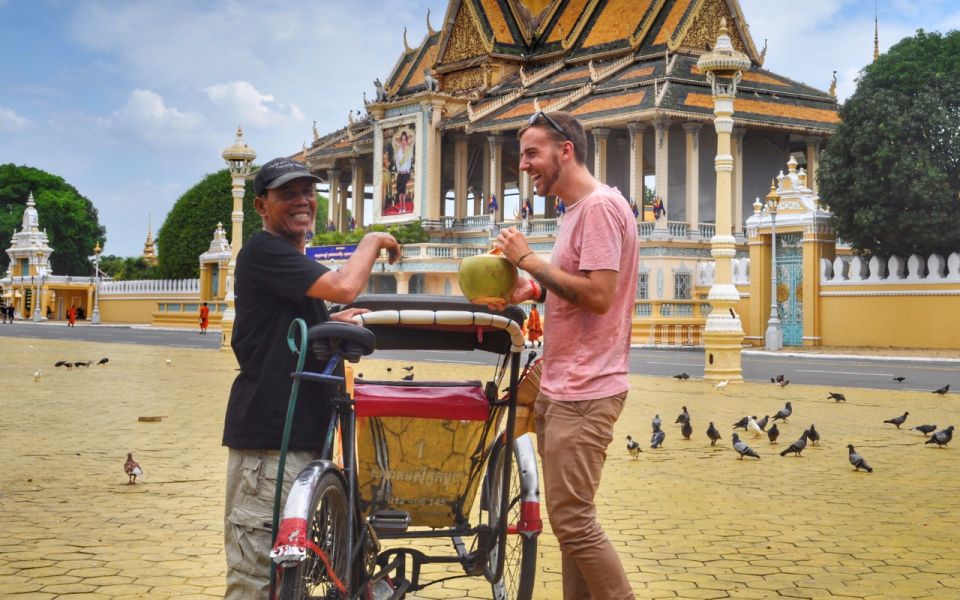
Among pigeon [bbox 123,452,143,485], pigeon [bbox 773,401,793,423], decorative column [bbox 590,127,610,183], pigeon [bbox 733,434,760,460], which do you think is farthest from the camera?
decorative column [bbox 590,127,610,183]

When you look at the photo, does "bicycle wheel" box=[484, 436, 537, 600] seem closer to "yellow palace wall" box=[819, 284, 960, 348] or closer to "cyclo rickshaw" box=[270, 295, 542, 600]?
"cyclo rickshaw" box=[270, 295, 542, 600]

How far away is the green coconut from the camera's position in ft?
12.9

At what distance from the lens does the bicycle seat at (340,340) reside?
357cm

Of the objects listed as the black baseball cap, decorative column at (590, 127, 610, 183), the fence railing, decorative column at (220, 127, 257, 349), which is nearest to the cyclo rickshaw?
the black baseball cap

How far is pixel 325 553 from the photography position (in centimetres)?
356

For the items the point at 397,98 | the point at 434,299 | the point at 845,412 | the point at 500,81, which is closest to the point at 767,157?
the point at 500,81

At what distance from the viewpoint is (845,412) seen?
42.7 ft

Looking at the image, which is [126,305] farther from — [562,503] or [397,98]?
[562,503]

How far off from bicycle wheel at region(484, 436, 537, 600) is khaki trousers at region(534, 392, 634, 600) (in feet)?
1.47

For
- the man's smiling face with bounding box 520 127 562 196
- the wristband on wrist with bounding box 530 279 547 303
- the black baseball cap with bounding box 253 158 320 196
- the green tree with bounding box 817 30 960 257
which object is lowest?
the wristband on wrist with bounding box 530 279 547 303

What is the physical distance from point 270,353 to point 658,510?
Answer: 387cm

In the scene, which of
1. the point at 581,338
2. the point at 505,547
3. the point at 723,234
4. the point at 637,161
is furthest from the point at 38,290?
the point at 581,338

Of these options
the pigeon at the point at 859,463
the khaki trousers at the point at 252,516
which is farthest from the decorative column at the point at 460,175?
the khaki trousers at the point at 252,516

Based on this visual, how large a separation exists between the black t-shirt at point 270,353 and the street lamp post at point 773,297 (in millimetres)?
25326
